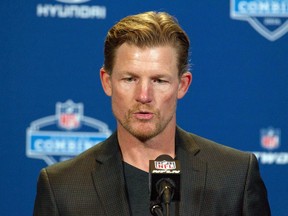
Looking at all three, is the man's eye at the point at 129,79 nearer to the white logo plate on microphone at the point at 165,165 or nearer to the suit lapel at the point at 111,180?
the suit lapel at the point at 111,180

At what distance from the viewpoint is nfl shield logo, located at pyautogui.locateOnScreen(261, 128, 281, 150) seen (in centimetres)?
301

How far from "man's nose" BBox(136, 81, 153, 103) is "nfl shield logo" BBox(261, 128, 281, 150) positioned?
3.71 ft

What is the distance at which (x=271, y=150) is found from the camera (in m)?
3.01

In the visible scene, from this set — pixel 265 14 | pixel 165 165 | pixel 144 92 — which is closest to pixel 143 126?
pixel 144 92

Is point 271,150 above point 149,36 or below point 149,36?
below

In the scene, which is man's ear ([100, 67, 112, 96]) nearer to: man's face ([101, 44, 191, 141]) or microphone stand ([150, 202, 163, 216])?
man's face ([101, 44, 191, 141])

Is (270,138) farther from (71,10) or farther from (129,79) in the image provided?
(129,79)

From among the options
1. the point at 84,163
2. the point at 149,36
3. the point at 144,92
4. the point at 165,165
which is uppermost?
the point at 149,36

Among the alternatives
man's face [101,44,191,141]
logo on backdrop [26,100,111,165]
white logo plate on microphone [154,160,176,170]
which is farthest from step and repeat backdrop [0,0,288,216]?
white logo plate on microphone [154,160,176,170]

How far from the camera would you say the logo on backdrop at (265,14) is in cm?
301

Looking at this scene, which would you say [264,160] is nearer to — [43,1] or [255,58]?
[255,58]

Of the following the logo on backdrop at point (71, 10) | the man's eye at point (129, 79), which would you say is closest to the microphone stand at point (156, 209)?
the man's eye at point (129, 79)

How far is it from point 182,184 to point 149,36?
425 millimetres

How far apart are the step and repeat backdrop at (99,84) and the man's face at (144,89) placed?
95 cm
